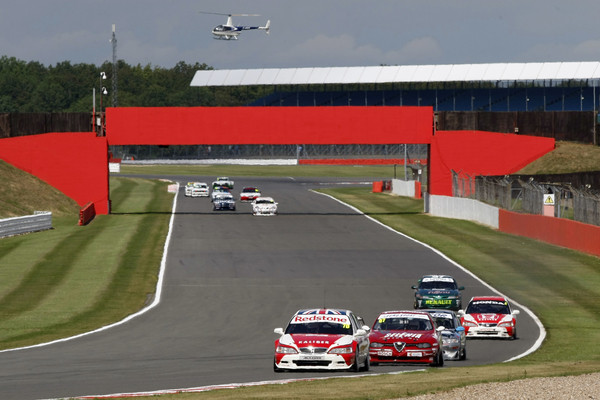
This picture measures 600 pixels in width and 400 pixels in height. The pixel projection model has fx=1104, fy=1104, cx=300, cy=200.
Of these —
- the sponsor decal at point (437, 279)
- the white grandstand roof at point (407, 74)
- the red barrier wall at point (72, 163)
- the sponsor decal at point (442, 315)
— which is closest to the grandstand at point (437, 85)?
the white grandstand roof at point (407, 74)

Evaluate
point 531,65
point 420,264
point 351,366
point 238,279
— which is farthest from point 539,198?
point 531,65

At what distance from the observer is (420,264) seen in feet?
160

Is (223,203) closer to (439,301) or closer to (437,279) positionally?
(437,279)

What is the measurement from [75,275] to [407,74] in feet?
370

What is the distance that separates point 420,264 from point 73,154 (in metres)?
32.9

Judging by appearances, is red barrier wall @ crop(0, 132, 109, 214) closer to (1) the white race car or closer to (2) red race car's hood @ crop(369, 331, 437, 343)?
(1) the white race car

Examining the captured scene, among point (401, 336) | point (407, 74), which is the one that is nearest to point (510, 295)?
point (401, 336)

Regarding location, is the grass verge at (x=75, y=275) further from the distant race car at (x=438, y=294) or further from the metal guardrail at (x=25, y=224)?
the distant race car at (x=438, y=294)

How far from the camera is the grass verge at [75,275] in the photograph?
33906mm

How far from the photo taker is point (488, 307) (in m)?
31.4

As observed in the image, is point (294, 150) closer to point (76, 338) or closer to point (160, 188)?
point (160, 188)

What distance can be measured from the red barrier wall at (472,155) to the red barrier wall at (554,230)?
12.4m

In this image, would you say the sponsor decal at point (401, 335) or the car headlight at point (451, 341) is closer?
the sponsor decal at point (401, 335)

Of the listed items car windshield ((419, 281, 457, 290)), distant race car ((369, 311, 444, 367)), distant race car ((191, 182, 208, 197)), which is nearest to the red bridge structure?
distant race car ((191, 182, 208, 197))
